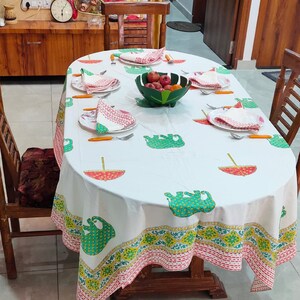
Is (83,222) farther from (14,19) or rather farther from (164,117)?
(14,19)

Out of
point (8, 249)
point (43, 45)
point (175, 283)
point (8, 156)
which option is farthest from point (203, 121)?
point (43, 45)

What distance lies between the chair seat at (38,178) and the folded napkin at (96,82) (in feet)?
1.23

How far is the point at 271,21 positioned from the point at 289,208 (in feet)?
11.3

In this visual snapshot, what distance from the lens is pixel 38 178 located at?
1955 mm

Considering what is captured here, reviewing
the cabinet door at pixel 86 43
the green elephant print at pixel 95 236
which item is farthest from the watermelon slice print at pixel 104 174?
the cabinet door at pixel 86 43

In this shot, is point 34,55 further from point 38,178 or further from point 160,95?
point 160,95

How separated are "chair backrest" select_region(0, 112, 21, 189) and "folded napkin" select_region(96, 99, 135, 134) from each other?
423 millimetres

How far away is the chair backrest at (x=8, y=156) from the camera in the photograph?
1862mm

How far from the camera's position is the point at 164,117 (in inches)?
75.3

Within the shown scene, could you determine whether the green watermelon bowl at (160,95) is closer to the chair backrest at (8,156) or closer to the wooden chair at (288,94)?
the wooden chair at (288,94)

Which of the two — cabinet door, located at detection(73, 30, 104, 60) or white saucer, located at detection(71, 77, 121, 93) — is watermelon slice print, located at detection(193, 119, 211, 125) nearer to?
white saucer, located at detection(71, 77, 121, 93)

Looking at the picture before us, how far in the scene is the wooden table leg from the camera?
6.31 ft

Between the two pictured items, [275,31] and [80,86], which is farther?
[275,31]

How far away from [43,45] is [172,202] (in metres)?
2.91
